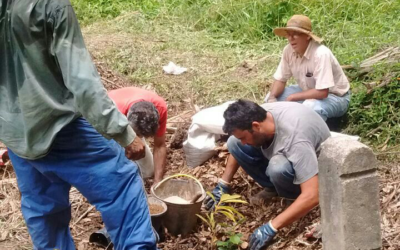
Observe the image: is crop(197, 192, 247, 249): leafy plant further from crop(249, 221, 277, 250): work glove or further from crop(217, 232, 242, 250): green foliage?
crop(249, 221, 277, 250): work glove

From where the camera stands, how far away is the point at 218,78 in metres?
7.21

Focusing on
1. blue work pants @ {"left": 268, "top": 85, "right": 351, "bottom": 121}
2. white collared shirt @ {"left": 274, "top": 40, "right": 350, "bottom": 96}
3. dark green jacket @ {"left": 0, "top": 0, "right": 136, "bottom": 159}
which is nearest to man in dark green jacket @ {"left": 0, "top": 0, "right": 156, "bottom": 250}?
dark green jacket @ {"left": 0, "top": 0, "right": 136, "bottom": 159}

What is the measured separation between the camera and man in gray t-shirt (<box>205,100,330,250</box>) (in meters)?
4.11

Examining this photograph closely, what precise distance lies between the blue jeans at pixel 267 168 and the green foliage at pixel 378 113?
1114 millimetres

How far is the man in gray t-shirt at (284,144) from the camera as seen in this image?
4.11 metres

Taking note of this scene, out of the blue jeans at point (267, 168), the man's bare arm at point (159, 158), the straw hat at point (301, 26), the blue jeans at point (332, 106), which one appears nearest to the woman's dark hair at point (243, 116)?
the blue jeans at point (267, 168)

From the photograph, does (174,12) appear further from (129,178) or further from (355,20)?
(129,178)

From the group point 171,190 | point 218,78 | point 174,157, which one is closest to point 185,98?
point 218,78

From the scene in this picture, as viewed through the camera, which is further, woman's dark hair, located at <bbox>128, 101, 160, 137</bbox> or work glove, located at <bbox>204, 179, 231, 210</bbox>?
work glove, located at <bbox>204, 179, 231, 210</bbox>

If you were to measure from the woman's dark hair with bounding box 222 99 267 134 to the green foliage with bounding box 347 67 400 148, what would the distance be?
147cm

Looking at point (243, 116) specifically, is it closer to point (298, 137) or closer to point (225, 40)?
point (298, 137)

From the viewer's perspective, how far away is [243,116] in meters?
4.23

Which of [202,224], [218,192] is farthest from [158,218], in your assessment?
[218,192]

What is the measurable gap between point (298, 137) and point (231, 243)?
87cm
